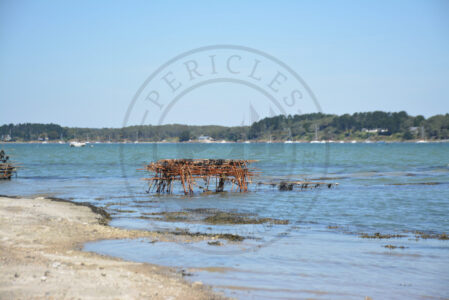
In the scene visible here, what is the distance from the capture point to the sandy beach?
381 inches

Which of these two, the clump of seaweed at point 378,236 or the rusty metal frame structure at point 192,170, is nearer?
the clump of seaweed at point 378,236

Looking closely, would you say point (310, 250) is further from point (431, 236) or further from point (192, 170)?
point (192, 170)

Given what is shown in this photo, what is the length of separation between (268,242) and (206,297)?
683 centimetres

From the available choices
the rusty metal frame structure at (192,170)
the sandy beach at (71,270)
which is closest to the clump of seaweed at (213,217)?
the sandy beach at (71,270)

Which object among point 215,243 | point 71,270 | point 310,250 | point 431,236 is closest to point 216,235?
point 215,243

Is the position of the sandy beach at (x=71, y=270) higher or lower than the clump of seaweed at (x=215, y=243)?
higher

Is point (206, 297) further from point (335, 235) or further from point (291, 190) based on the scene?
point (291, 190)

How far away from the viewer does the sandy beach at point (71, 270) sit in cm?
967

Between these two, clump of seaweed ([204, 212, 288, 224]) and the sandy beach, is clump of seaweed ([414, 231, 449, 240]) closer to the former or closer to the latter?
clump of seaweed ([204, 212, 288, 224])

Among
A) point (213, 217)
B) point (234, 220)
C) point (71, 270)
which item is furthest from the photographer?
point (213, 217)

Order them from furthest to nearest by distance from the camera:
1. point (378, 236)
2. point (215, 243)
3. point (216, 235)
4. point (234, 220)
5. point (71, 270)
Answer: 1. point (234, 220)
2. point (378, 236)
3. point (216, 235)
4. point (215, 243)
5. point (71, 270)

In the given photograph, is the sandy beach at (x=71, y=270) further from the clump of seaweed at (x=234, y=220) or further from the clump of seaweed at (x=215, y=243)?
the clump of seaweed at (x=234, y=220)

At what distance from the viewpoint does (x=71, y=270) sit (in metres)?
11.2

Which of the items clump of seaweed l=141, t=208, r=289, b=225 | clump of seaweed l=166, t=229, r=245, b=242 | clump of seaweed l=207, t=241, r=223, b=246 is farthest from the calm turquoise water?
clump of seaweed l=141, t=208, r=289, b=225
